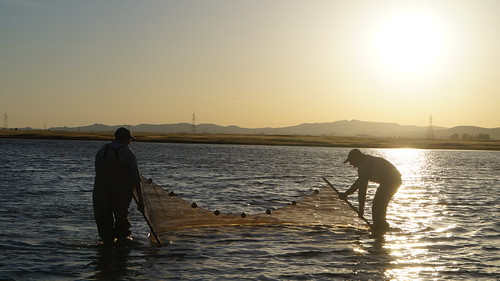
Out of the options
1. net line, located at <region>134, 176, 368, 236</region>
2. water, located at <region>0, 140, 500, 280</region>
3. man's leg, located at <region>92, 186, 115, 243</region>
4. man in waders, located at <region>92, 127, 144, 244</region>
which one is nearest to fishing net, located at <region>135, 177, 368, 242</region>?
net line, located at <region>134, 176, 368, 236</region>

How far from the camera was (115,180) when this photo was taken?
11.7m

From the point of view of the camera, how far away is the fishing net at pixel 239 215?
1430 cm

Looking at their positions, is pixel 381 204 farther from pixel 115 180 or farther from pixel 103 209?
pixel 103 209

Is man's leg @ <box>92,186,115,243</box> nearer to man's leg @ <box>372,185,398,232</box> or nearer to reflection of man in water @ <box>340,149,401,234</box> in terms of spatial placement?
reflection of man in water @ <box>340,149,401,234</box>

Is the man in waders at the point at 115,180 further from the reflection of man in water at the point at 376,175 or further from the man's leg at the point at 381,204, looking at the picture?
the man's leg at the point at 381,204

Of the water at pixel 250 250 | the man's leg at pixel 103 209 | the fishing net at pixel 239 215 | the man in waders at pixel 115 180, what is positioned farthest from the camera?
the fishing net at pixel 239 215

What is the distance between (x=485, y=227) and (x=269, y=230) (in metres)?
6.41

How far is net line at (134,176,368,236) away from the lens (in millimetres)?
14305

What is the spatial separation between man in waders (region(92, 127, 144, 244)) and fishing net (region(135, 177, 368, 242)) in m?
2.03

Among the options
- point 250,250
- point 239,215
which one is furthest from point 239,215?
point 250,250

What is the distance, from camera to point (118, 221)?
12.0 meters

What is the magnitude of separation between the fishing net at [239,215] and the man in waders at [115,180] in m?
2.03

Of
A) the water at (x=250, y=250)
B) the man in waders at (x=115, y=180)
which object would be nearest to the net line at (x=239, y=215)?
the water at (x=250, y=250)

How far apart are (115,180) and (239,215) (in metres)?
4.54
